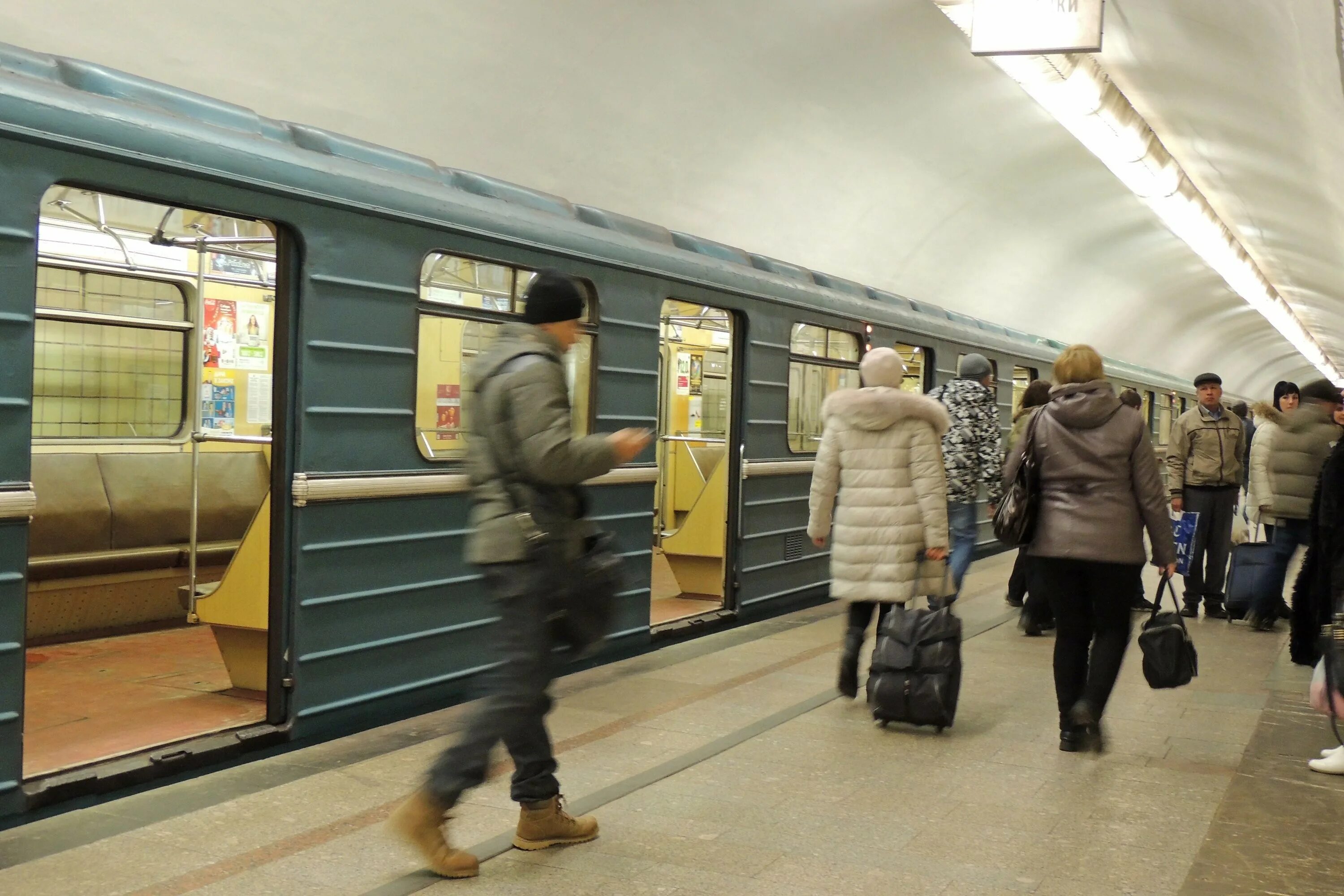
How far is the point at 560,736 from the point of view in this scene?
5.42 meters

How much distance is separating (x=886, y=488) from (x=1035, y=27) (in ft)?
11.1

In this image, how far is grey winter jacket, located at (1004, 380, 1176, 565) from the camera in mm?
5164

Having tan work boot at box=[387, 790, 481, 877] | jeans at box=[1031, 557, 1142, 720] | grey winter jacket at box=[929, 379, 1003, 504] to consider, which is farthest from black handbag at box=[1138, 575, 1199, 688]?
tan work boot at box=[387, 790, 481, 877]

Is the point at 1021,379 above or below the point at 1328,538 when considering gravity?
above

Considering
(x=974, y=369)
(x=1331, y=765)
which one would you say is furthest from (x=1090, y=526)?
(x=974, y=369)

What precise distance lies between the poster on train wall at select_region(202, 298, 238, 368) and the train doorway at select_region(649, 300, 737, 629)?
9.33ft

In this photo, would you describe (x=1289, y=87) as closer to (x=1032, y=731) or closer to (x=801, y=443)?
(x=801, y=443)

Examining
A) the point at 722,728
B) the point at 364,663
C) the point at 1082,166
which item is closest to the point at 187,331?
the point at 364,663

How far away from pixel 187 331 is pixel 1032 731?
5528 mm

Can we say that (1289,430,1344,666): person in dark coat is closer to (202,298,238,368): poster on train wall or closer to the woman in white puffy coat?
the woman in white puffy coat

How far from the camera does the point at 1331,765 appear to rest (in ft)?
16.8

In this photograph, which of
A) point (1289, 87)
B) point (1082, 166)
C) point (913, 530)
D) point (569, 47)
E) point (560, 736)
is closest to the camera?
point (560, 736)

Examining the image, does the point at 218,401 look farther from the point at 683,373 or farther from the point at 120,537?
the point at 683,373

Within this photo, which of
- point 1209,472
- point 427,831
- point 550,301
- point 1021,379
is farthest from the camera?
point 1021,379
